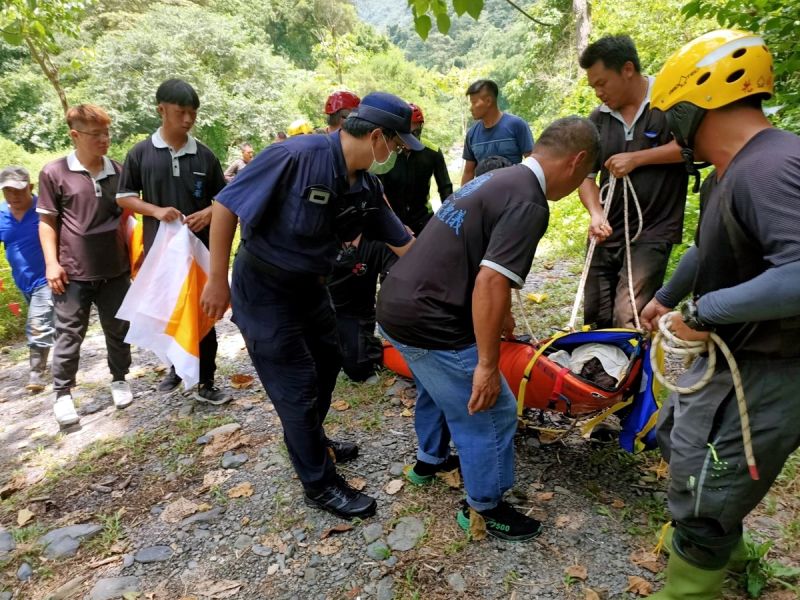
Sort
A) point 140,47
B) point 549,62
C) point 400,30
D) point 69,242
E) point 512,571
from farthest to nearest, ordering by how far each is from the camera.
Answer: point 400,30 < point 140,47 < point 549,62 < point 69,242 < point 512,571

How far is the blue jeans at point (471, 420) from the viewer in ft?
7.18

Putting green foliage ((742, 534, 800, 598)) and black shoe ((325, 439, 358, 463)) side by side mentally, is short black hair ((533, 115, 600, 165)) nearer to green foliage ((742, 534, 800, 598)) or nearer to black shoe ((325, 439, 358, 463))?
green foliage ((742, 534, 800, 598))

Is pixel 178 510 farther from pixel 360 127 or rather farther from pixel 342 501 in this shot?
pixel 360 127

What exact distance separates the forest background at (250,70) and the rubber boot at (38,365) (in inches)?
83.2

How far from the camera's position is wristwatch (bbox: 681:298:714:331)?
157 cm

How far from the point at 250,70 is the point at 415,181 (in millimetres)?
25177

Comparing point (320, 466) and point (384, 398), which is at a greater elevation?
point (320, 466)

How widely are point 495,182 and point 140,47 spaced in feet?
84.2

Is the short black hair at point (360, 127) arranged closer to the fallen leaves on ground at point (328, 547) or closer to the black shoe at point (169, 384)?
the fallen leaves on ground at point (328, 547)

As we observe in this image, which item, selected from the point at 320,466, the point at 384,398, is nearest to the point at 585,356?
the point at 320,466

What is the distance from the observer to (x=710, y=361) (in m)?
1.61

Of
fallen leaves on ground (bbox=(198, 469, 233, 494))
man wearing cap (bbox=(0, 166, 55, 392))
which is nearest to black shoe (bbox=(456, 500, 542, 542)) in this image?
fallen leaves on ground (bbox=(198, 469, 233, 494))

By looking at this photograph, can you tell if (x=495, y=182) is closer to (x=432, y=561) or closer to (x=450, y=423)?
(x=450, y=423)

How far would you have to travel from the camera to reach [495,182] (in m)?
2.00
